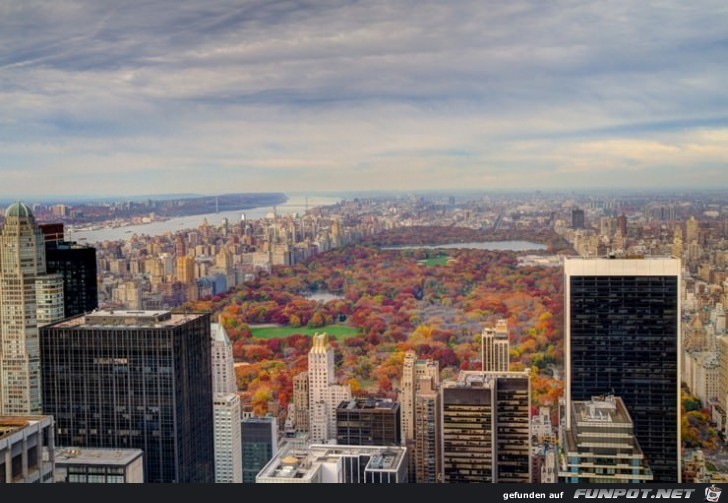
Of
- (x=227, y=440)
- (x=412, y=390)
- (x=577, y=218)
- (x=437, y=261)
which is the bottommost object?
(x=227, y=440)

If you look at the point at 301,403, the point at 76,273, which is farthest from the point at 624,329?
the point at 76,273

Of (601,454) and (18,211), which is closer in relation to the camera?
(601,454)

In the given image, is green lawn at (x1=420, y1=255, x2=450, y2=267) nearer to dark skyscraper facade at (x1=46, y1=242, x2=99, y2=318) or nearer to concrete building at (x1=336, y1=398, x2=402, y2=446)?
concrete building at (x1=336, y1=398, x2=402, y2=446)

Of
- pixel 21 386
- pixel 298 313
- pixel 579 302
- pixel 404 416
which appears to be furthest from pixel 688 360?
pixel 21 386

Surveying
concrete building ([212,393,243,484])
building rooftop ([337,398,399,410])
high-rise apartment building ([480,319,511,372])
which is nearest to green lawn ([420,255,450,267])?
high-rise apartment building ([480,319,511,372])

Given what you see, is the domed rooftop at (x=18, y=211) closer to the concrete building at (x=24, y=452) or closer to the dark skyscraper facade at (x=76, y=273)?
the dark skyscraper facade at (x=76, y=273)

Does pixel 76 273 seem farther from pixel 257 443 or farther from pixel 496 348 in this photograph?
pixel 496 348

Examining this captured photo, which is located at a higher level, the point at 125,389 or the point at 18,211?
the point at 18,211
